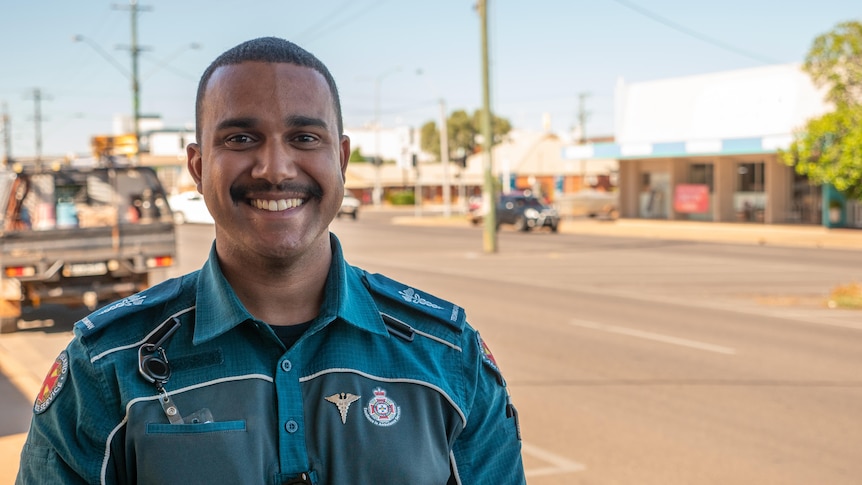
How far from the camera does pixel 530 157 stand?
89.5m

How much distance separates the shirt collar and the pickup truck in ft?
37.7

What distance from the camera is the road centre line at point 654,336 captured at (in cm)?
1185

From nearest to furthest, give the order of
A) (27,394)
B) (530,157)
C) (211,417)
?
(211,417)
(27,394)
(530,157)

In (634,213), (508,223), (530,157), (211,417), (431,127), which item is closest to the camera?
(211,417)

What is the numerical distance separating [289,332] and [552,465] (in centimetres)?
516

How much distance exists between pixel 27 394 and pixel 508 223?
34914 mm

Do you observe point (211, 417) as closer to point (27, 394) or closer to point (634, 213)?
point (27, 394)

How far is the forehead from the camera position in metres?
2.15

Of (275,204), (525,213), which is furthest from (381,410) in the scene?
(525,213)

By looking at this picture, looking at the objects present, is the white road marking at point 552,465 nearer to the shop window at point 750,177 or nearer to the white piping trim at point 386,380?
the white piping trim at point 386,380

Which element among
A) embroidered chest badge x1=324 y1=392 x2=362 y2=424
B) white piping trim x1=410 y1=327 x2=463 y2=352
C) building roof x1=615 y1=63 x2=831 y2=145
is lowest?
embroidered chest badge x1=324 y1=392 x2=362 y2=424

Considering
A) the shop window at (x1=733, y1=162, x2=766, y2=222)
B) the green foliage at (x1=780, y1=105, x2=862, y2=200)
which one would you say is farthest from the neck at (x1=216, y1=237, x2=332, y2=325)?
the shop window at (x1=733, y1=162, x2=766, y2=222)

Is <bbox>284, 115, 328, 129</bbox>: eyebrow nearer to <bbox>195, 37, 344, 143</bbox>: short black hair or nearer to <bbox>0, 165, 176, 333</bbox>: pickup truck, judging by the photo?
<bbox>195, 37, 344, 143</bbox>: short black hair

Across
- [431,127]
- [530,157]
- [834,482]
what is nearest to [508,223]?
[834,482]
